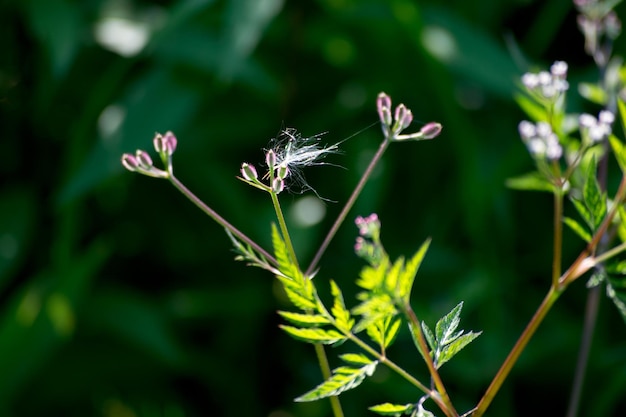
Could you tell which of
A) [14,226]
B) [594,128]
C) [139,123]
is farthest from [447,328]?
[14,226]

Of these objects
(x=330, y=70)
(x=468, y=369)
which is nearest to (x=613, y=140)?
(x=468, y=369)

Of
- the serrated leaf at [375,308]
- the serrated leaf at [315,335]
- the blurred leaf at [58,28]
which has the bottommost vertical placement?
the blurred leaf at [58,28]

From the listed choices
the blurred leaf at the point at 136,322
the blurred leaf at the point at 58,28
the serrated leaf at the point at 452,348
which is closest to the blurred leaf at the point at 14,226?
the blurred leaf at the point at 136,322

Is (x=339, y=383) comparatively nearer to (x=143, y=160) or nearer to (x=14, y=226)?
(x=143, y=160)

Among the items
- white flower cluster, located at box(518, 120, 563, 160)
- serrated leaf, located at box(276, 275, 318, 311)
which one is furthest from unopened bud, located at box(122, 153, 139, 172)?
white flower cluster, located at box(518, 120, 563, 160)

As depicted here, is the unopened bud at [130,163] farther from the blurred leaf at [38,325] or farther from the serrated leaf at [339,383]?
the blurred leaf at [38,325]
